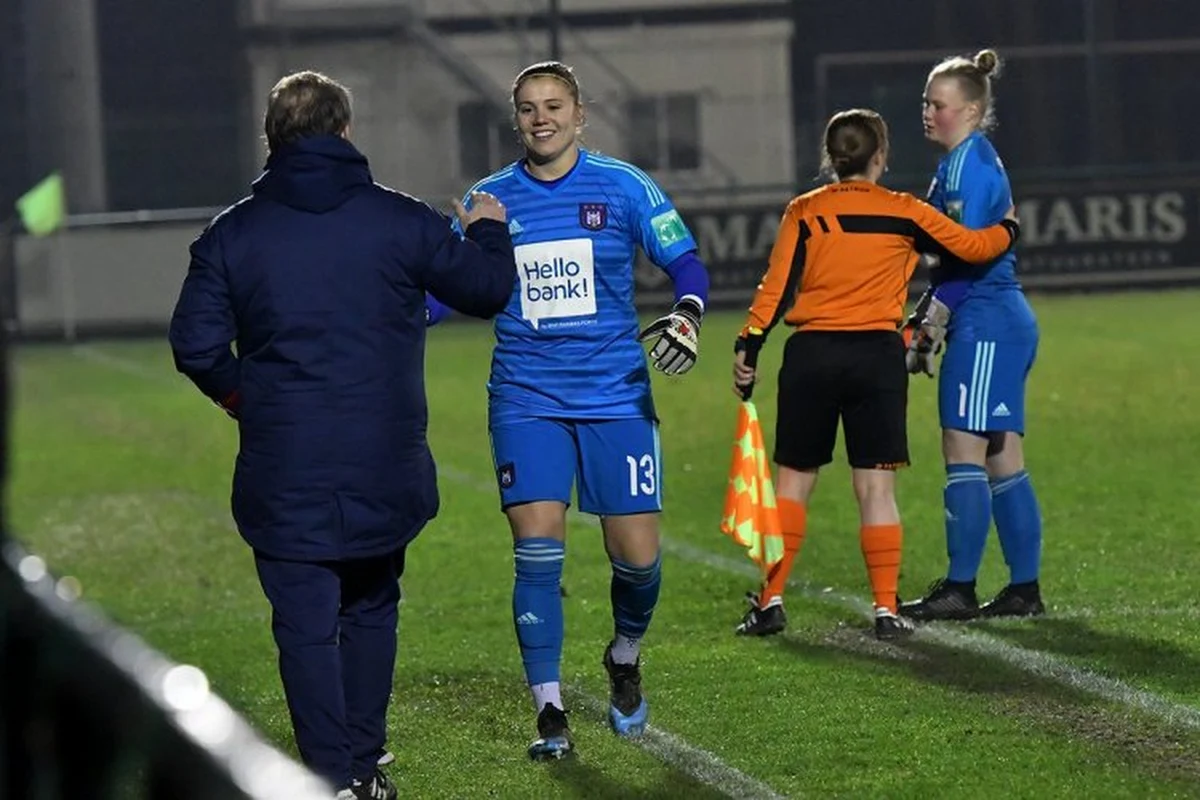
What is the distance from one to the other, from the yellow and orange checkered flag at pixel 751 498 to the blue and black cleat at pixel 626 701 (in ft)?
5.26

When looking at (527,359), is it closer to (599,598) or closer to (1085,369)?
(599,598)

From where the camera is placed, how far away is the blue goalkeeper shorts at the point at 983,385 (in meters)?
8.79

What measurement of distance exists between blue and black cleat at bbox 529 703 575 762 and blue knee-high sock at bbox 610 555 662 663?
0.38 m

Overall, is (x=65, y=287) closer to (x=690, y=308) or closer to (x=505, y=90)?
(x=505, y=90)

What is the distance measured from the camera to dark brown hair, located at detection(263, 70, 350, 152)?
5.72 metres

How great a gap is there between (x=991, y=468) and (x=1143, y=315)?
1632 cm

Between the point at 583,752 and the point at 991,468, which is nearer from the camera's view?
the point at 583,752

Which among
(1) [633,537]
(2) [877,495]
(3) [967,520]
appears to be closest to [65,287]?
(3) [967,520]

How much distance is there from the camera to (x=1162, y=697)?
717 centimetres

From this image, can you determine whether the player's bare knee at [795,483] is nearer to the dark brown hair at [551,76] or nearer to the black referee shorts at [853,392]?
the black referee shorts at [853,392]

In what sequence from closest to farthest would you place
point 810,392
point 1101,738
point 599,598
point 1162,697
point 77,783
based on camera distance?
point 77,783 < point 1101,738 < point 1162,697 < point 810,392 < point 599,598

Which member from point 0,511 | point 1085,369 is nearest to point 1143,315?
point 1085,369

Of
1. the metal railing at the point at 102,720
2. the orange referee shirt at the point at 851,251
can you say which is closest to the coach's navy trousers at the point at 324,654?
the orange referee shirt at the point at 851,251

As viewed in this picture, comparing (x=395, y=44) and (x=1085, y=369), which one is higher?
(x=395, y=44)
